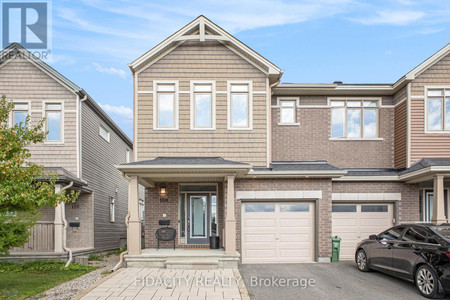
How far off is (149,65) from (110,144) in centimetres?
690

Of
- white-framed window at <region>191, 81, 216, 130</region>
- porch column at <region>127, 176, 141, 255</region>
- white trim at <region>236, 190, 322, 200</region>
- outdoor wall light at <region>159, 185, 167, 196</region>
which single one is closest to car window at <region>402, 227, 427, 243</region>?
white trim at <region>236, 190, 322, 200</region>

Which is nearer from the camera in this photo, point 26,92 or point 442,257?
point 442,257

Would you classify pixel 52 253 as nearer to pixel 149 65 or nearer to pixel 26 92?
pixel 26 92

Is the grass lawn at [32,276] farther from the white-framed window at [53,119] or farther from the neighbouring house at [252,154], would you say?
the white-framed window at [53,119]

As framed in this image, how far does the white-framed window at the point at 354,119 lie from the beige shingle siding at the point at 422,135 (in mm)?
1446

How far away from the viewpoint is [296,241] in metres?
12.7

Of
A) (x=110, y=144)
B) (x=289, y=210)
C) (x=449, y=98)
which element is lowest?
(x=289, y=210)

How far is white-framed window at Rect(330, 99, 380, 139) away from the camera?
14.9 metres

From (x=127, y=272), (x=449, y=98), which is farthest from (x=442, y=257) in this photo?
(x=449, y=98)

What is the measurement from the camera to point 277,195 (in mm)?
12734

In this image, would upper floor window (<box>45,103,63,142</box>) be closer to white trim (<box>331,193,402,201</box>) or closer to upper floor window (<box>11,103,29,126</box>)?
upper floor window (<box>11,103,29,126</box>)

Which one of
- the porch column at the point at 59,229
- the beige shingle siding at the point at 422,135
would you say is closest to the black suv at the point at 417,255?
the beige shingle siding at the point at 422,135

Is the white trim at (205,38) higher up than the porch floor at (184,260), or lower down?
higher up

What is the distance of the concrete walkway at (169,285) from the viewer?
7.74 meters
